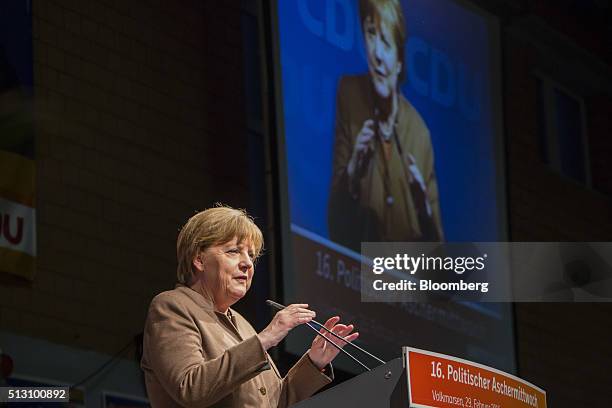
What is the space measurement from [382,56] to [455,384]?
366 cm

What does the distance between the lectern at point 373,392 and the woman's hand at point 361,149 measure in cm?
318

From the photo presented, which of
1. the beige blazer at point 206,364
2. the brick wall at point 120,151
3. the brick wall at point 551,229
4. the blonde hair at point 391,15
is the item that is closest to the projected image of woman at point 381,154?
the blonde hair at point 391,15

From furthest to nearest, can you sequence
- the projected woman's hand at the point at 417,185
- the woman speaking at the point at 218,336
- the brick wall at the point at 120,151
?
the projected woman's hand at the point at 417,185 → the brick wall at the point at 120,151 → the woman speaking at the point at 218,336

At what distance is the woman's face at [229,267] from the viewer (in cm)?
231

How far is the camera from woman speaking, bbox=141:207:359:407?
215 centimetres

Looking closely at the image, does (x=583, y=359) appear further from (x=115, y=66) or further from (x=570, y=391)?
(x=115, y=66)

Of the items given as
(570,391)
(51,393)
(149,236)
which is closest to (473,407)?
(51,393)

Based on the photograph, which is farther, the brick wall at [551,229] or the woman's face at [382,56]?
the brick wall at [551,229]

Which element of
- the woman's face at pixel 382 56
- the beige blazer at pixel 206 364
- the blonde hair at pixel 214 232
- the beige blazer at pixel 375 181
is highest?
the woman's face at pixel 382 56

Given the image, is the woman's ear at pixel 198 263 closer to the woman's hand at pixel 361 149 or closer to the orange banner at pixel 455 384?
the orange banner at pixel 455 384

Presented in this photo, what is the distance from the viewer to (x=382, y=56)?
5.63 m

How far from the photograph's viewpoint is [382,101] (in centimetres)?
555

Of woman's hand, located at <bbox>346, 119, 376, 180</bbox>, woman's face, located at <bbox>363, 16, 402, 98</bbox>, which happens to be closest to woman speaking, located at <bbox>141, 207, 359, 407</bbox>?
woman's hand, located at <bbox>346, 119, 376, 180</bbox>

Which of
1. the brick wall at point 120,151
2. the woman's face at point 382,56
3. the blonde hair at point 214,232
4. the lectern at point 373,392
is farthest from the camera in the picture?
the woman's face at point 382,56
